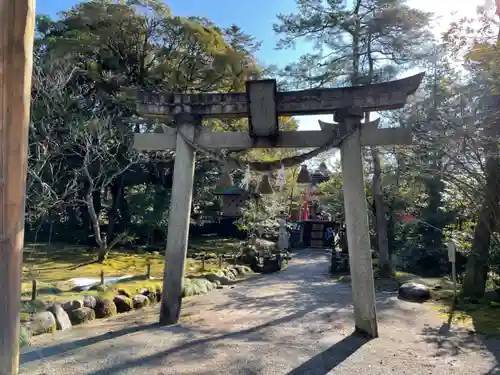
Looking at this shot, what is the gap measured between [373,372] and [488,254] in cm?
540

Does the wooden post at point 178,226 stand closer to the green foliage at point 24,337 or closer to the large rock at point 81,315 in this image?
the large rock at point 81,315

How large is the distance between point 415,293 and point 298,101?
507 centimetres

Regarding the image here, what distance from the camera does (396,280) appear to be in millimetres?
10922

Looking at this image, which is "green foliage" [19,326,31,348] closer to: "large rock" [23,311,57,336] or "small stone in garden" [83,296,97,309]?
"large rock" [23,311,57,336]

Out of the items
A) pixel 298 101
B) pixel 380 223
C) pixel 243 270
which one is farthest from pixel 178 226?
pixel 380 223

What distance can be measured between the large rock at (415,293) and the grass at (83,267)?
519cm

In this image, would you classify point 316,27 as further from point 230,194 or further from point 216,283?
point 230,194

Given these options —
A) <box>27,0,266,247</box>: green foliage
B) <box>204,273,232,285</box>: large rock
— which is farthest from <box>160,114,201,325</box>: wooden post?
<box>27,0,266,247</box>: green foliage

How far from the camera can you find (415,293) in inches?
313

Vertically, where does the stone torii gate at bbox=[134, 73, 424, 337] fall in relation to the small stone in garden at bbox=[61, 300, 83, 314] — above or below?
above

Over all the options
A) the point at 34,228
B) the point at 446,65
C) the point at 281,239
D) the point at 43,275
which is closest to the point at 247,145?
the point at 446,65

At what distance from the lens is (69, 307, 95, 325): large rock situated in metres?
5.64

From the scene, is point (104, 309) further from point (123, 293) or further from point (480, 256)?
point (480, 256)

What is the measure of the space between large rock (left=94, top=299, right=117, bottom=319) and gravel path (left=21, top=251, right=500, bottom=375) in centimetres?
20
